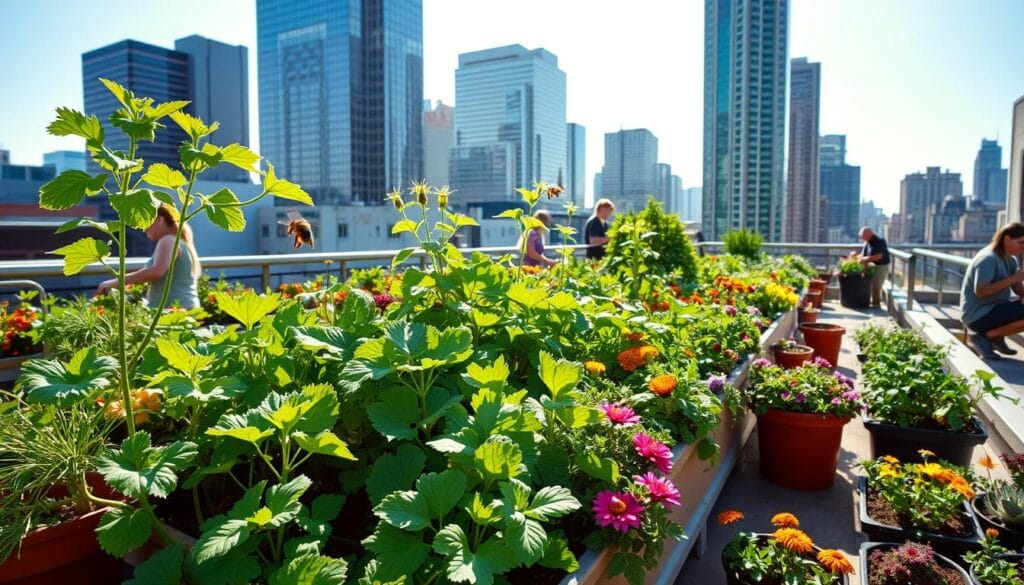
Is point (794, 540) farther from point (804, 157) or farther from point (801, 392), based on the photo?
point (804, 157)

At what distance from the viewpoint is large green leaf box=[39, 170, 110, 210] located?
1.03m

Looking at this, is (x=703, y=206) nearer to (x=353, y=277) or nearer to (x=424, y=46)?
(x=353, y=277)

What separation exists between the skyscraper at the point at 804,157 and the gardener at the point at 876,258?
1603 inches

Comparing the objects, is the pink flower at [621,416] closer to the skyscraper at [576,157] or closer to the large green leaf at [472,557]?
the large green leaf at [472,557]

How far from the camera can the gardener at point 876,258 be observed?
8680 mm

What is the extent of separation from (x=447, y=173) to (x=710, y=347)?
9034 cm

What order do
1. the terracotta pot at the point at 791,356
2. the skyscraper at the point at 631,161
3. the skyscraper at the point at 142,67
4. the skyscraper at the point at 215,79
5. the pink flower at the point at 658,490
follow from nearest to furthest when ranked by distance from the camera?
the pink flower at the point at 658,490
the terracotta pot at the point at 791,356
the skyscraper at the point at 631,161
the skyscraper at the point at 142,67
the skyscraper at the point at 215,79

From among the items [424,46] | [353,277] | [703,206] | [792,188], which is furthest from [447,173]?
[353,277]

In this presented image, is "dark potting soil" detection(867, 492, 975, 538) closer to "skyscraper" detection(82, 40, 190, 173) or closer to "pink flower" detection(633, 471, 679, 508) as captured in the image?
"pink flower" detection(633, 471, 679, 508)

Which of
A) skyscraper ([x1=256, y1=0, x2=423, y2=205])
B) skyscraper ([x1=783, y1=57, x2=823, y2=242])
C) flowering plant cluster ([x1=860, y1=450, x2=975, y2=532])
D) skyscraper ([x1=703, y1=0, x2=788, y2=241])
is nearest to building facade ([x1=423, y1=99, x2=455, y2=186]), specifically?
skyscraper ([x1=256, y1=0, x2=423, y2=205])

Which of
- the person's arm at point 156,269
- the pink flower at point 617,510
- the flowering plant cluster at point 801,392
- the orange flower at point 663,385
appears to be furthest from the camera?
the person's arm at point 156,269

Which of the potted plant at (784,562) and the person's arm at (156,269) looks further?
the person's arm at (156,269)

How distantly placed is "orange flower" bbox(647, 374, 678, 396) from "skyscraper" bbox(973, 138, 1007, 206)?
10528 centimetres

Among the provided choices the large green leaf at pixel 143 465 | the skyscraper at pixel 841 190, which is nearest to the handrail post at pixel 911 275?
the large green leaf at pixel 143 465
